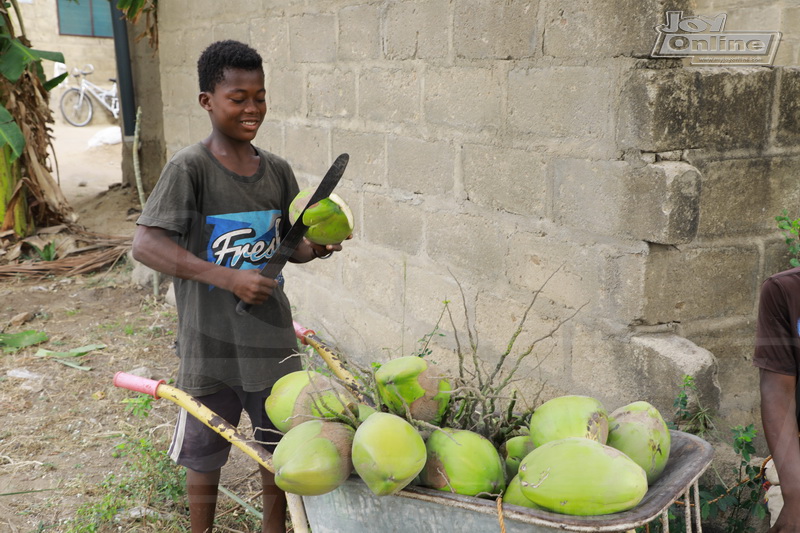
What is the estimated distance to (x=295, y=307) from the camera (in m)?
5.24

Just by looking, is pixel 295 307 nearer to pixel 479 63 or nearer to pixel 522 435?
pixel 479 63

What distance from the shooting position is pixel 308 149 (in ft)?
15.7

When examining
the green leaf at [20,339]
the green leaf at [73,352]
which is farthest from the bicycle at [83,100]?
the green leaf at [73,352]

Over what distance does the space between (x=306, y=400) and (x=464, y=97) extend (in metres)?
1.98

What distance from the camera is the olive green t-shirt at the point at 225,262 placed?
8.35ft

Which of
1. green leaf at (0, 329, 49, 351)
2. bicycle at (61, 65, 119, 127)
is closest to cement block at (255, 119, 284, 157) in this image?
green leaf at (0, 329, 49, 351)

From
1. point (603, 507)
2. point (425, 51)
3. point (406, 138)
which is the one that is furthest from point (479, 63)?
point (603, 507)

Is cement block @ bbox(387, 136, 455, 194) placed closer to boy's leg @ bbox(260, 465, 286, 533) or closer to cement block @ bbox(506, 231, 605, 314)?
cement block @ bbox(506, 231, 605, 314)

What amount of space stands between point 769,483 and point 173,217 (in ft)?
6.85

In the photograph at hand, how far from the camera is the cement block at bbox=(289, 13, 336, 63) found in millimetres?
4395

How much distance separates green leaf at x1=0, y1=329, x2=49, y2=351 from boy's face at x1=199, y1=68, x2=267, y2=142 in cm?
360

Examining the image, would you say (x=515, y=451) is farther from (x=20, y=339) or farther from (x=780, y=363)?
(x=20, y=339)

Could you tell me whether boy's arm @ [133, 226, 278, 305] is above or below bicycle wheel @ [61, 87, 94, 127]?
below

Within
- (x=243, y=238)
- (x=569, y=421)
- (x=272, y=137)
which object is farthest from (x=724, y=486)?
(x=272, y=137)
